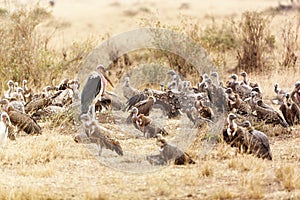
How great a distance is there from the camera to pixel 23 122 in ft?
36.7

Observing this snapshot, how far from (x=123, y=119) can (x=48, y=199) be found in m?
4.31

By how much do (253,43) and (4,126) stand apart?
9.44 meters

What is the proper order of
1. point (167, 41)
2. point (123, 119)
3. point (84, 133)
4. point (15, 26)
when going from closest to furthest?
point (84, 133), point (123, 119), point (15, 26), point (167, 41)

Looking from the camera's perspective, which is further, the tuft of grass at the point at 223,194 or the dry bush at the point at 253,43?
the dry bush at the point at 253,43

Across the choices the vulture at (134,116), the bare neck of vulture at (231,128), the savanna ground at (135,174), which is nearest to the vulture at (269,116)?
the savanna ground at (135,174)

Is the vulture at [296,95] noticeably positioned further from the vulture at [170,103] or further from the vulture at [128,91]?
the vulture at [128,91]

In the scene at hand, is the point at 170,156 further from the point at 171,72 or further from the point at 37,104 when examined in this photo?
the point at 171,72

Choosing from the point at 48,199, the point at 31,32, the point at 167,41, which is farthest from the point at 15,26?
the point at 48,199

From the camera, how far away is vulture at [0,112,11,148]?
34.2ft

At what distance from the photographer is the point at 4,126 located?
10547 mm

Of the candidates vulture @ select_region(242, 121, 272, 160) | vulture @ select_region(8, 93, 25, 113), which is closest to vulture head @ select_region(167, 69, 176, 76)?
vulture @ select_region(8, 93, 25, 113)

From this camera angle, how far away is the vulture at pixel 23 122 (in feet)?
36.6

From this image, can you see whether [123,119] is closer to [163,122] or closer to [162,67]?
[163,122]

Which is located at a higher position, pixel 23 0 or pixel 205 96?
pixel 23 0
